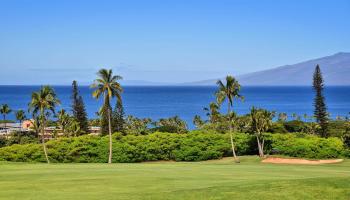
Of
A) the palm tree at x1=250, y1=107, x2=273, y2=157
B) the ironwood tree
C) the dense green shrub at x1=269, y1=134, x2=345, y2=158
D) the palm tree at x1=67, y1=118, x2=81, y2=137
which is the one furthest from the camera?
the ironwood tree

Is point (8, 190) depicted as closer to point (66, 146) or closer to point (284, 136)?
point (66, 146)

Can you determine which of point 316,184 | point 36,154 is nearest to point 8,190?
point 316,184

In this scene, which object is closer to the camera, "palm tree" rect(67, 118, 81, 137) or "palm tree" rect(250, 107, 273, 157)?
"palm tree" rect(250, 107, 273, 157)

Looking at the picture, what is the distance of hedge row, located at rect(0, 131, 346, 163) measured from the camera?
2518 inches

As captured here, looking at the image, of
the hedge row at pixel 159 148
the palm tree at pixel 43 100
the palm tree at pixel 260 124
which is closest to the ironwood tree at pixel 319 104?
the hedge row at pixel 159 148

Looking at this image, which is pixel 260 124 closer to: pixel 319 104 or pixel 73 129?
pixel 319 104

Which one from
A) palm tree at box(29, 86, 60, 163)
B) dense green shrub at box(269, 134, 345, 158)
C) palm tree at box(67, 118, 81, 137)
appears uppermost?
palm tree at box(29, 86, 60, 163)

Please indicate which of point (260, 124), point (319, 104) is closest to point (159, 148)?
point (260, 124)

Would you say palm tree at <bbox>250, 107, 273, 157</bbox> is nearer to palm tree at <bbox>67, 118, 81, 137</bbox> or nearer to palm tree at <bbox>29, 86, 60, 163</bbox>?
palm tree at <bbox>29, 86, 60, 163</bbox>

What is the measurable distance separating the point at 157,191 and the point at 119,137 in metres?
50.0

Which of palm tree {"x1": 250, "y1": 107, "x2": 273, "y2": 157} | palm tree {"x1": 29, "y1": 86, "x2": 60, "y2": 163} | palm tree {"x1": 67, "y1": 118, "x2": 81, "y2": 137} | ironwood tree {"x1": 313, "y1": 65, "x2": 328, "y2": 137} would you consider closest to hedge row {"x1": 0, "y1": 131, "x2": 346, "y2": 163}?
palm tree {"x1": 250, "y1": 107, "x2": 273, "y2": 157}

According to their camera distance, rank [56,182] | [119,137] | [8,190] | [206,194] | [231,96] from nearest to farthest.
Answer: [206,194] → [8,190] → [56,182] → [231,96] → [119,137]

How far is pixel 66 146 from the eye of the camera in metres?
64.5

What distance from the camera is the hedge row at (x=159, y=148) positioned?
63969 mm
